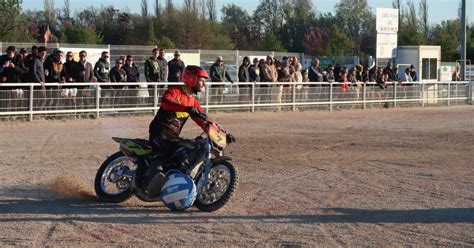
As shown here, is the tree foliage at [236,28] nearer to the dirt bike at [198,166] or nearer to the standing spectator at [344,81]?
the standing spectator at [344,81]

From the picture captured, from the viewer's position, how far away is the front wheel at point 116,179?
386 inches

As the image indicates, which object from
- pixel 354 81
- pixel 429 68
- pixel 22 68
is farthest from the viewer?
pixel 429 68

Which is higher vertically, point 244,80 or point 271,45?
point 271,45

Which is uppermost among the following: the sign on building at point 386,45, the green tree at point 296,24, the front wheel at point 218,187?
the green tree at point 296,24

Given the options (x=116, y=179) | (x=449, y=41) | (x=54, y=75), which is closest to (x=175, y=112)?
(x=116, y=179)

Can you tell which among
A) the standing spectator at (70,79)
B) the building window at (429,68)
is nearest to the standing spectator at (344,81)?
the standing spectator at (70,79)

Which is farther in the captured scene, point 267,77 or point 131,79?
point 267,77

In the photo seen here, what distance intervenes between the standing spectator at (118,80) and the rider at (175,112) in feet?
45.6

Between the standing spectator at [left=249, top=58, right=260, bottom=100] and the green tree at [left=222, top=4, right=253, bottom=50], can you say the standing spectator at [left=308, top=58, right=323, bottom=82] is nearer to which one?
the standing spectator at [left=249, top=58, right=260, bottom=100]

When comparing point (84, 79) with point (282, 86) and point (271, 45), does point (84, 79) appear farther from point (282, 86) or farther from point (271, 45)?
point (271, 45)

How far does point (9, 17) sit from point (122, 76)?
21118 millimetres

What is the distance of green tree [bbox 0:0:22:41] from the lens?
42.1 metres

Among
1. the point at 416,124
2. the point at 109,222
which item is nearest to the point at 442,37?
the point at 416,124

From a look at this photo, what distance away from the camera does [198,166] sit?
9.38m
